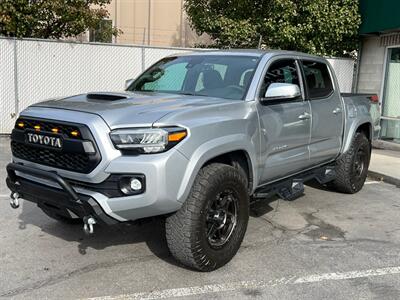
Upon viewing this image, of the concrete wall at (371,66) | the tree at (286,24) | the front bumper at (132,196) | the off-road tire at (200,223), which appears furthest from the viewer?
the concrete wall at (371,66)

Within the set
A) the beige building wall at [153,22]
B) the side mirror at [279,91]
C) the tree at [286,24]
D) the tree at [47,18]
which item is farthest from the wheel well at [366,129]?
the beige building wall at [153,22]

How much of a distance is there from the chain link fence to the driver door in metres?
6.66

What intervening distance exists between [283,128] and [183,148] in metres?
1.66

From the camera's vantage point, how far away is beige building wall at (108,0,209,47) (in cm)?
2359

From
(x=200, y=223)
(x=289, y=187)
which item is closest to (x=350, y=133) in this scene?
(x=289, y=187)

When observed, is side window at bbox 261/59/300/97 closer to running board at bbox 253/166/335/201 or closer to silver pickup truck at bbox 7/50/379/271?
silver pickup truck at bbox 7/50/379/271

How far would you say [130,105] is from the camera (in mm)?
4008

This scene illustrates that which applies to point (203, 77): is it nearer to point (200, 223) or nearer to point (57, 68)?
point (200, 223)

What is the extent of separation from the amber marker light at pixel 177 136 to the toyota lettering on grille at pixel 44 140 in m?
0.88

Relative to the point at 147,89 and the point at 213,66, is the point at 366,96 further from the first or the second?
the point at 147,89

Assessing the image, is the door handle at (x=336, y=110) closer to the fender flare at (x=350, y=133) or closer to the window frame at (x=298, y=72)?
the fender flare at (x=350, y=133)

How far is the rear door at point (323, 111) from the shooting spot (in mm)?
5773

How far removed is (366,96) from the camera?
7.36 metres

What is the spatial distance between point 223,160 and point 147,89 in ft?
4.61
